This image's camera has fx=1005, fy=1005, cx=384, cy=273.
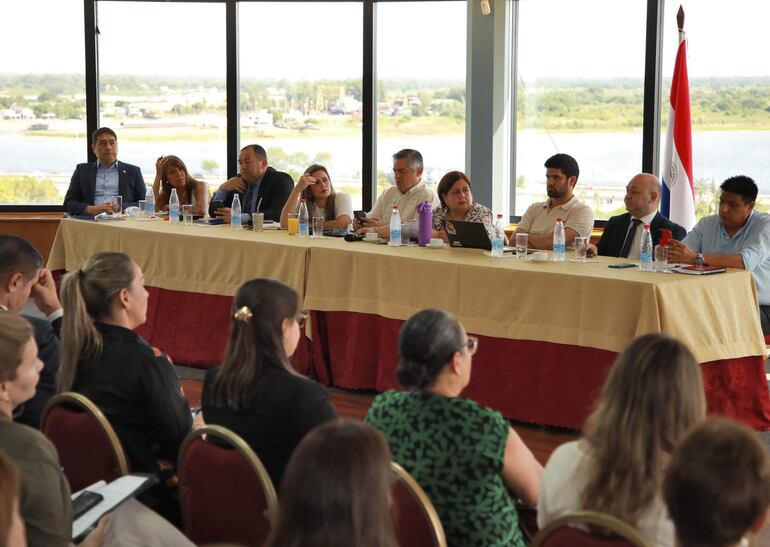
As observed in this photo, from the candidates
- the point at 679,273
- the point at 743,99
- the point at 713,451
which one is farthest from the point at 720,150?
the point at 713,451

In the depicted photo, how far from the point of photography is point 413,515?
1.89m

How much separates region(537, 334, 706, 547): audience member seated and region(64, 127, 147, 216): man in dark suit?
19.7 feet

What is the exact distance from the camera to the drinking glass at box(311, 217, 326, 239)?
5.47 m

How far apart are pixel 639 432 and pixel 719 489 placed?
510mm

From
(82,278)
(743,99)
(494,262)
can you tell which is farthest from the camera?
(743,99)

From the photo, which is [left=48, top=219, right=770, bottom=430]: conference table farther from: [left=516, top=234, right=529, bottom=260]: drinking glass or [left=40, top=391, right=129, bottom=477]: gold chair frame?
[left=40, top=391, right=129, bottom=477]: gold chair frame

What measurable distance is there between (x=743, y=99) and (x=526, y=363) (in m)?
3.60

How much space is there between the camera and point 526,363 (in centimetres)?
442

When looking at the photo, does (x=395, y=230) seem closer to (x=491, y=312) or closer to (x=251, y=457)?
(x=491, y=312)

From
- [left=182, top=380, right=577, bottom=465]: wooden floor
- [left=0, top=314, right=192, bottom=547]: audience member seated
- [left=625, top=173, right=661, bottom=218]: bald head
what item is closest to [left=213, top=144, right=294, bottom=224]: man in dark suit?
[left=182, top=380, right=577, bottom=465]: wooden floor

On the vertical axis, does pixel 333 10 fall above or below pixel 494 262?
above

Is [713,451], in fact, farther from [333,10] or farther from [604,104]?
[333,10]

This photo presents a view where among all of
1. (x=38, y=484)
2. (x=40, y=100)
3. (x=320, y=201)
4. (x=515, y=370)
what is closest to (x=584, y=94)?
(x=320, y=201)

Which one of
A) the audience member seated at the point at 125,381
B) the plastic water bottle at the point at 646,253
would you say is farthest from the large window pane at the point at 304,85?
the audience member seated at the point at 125,381
